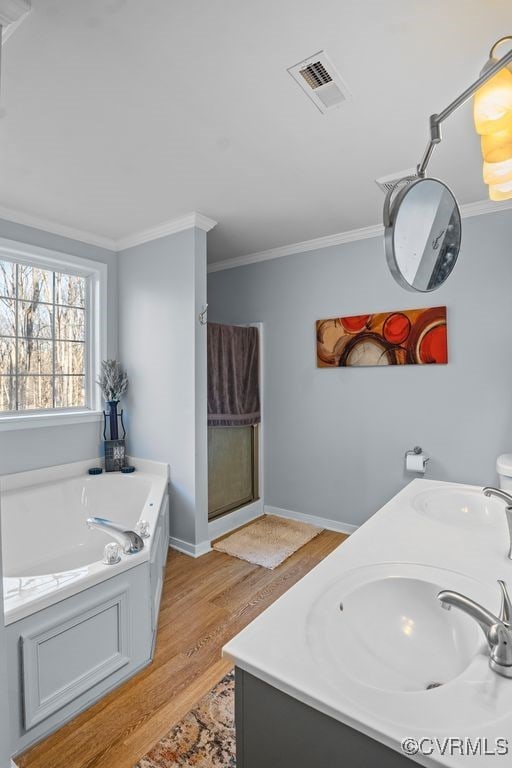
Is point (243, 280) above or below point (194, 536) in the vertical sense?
above

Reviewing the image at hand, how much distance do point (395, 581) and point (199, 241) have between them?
8.50ft

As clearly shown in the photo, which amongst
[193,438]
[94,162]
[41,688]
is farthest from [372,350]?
[41,688]

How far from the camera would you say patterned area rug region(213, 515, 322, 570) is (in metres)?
2.97

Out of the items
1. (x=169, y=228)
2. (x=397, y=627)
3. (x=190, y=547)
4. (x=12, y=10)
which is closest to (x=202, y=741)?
(x=397, y=627)

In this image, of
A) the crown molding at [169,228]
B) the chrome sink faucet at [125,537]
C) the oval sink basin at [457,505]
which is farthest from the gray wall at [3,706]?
the crown molding at [169,228]

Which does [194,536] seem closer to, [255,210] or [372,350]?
[372,350]

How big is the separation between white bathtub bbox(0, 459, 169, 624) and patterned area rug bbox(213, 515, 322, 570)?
0.75 metres

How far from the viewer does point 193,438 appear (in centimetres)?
298

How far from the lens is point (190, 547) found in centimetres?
303

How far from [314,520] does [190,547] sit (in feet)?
3.66

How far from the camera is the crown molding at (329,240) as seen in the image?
108 inches

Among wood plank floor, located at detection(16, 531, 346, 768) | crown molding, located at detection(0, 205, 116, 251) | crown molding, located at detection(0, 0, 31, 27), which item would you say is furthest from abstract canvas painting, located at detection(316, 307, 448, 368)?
crown molding, located at detection(0, 0, 31, 27)

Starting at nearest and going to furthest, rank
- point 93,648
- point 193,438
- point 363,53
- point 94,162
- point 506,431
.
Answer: point 363,53 → point 93,648 → point 94,162 → point 506,431 → point 193,438

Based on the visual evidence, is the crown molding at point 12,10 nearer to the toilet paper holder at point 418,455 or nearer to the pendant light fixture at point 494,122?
the pendant light fixture at point 494,122
